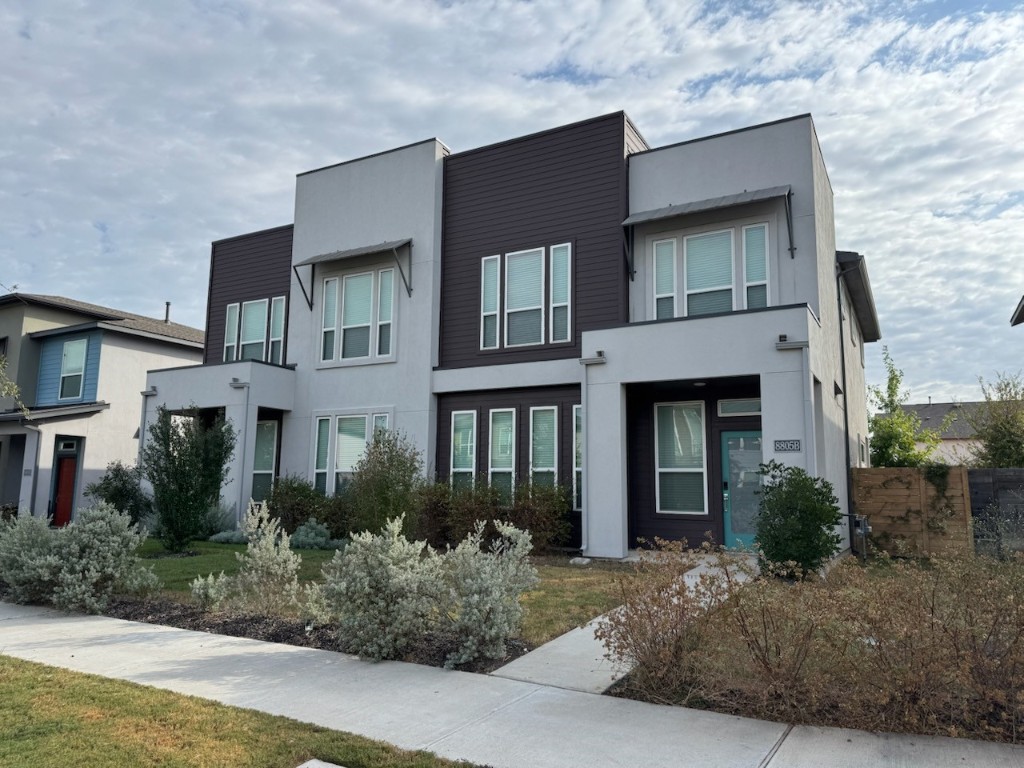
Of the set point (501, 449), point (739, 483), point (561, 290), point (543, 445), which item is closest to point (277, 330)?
point (501, 449)

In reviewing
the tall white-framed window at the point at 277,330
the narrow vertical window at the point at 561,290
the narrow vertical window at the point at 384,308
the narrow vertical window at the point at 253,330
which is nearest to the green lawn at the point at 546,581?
the narrow vertical window at the point at 561,290

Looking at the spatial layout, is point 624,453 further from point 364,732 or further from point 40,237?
point 40,237

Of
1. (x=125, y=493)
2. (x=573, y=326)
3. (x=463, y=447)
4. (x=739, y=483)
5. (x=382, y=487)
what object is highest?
(x=573, y=326)

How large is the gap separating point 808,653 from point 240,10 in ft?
33.5

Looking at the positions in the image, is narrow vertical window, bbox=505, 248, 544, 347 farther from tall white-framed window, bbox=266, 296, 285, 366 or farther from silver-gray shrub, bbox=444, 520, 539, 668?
silver-gray shrub, bbox=444, 520, 539, 668

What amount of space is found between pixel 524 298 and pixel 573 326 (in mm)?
1400

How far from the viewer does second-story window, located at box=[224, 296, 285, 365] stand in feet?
61.0

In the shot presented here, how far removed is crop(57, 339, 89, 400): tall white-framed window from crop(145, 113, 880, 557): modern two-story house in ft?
21.8

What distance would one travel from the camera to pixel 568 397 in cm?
1422

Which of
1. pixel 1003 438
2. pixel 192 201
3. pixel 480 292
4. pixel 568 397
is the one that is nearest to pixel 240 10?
pixel 192 201

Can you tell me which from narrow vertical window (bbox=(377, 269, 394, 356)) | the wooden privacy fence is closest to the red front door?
narrow vertical window (bbox=(377, 269, 394, 356))

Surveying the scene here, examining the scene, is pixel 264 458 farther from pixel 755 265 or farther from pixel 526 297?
pixel 755 265

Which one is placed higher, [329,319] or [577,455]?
[329,319]

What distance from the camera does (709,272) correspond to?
13562 mm
